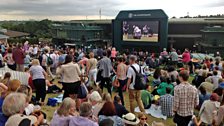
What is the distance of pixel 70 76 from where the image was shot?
21.4ft

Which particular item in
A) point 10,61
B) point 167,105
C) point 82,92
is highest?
point 10,61

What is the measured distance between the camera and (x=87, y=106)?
3.62 m

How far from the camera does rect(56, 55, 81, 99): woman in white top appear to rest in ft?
21.2

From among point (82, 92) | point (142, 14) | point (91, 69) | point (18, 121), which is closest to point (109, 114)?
point (18, 121)

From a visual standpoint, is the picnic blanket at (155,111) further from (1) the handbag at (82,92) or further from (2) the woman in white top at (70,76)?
(2) the woman in white top at (70,76)


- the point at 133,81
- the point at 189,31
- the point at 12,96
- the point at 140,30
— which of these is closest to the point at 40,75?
the point at 133,81

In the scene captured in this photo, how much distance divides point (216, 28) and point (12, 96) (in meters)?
24.8

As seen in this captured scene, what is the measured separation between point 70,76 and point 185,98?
9.39ft

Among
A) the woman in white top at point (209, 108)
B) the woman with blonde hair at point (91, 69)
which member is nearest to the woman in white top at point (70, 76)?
the woman with blonde hair at point (91, 69)

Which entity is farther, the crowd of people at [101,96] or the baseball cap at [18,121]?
the crowd of people at [101,96]

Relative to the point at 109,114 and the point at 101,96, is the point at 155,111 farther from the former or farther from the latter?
the point at 109,114

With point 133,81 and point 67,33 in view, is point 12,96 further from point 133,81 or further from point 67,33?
point 67,33

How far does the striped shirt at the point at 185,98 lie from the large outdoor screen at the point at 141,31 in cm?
2170

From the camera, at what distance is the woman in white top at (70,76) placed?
6.48 metres
